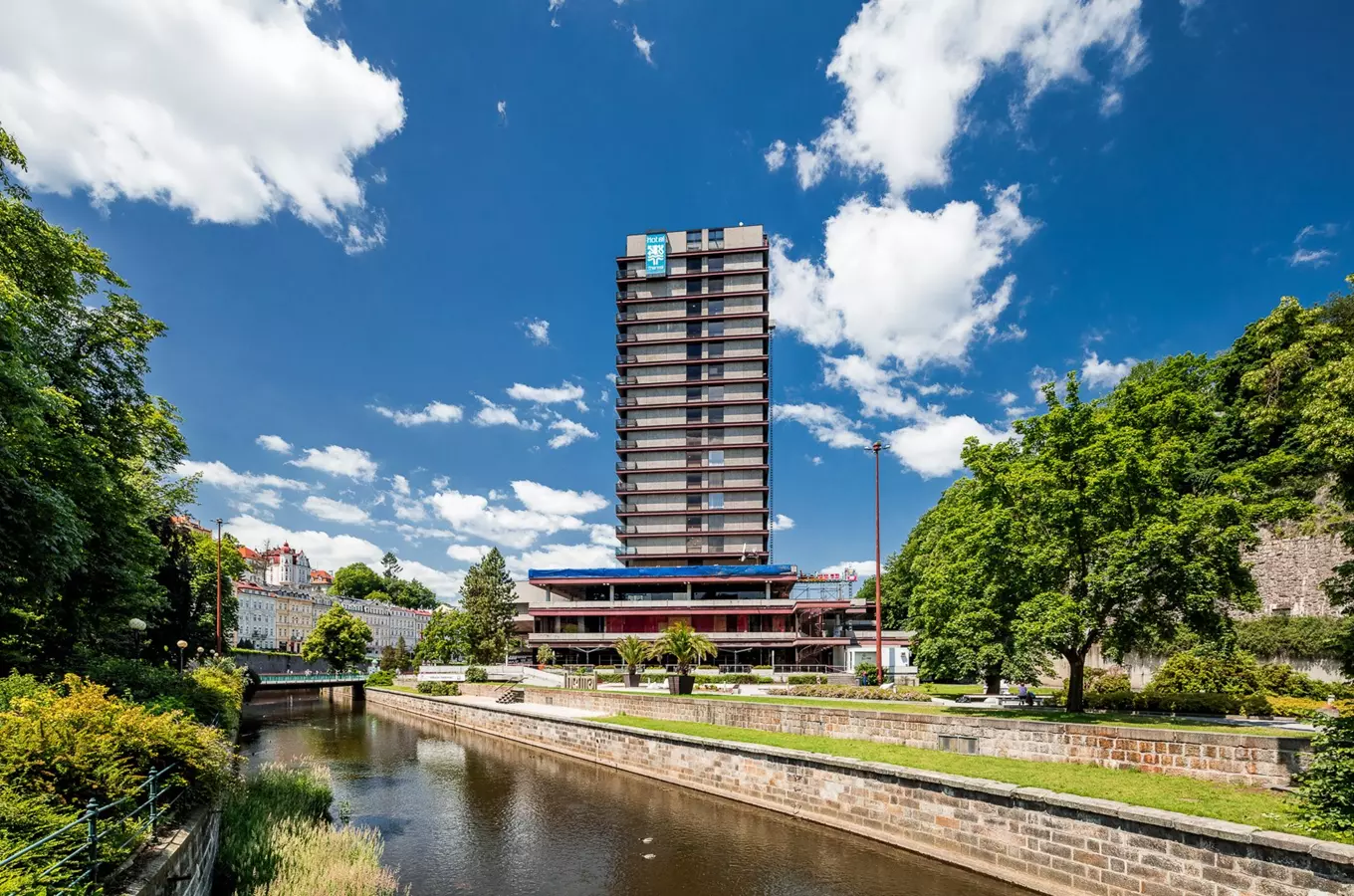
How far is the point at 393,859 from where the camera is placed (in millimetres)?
17078

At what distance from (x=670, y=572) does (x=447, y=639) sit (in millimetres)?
26261

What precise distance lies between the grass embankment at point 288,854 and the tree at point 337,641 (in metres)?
71.0

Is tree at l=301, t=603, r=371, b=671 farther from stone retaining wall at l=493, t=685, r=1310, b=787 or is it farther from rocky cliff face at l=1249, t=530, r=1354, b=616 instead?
rocky cliff face at l=1249, t=530, r=1354, b=616

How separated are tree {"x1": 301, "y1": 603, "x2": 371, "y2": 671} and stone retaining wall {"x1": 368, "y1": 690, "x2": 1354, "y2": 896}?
70.4 metres

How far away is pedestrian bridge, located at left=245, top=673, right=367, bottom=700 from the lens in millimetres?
58625

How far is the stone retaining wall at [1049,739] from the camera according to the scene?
14.8m

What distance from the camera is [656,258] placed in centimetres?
8250

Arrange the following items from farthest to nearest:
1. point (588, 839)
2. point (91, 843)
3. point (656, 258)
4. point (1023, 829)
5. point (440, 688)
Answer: point (656, 258) → point (440, 688) → point (588, 839) → point (1023, 829) → point (91, 843)

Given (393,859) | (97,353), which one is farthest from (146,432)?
(393,859)

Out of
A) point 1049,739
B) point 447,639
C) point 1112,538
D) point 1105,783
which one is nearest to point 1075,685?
point 1049,739

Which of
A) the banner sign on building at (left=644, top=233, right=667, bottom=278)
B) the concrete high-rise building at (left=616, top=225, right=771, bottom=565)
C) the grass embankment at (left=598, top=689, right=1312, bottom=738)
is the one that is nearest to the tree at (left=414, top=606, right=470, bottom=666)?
the concrete high-rise building at (left=616, top=225, right=771, bottom=565)

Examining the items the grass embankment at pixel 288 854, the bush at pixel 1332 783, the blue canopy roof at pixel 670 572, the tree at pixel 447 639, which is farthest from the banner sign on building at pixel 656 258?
the bush at pixel 1332 783

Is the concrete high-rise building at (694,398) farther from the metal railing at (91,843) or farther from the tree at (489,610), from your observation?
the metal railing at (91,843)

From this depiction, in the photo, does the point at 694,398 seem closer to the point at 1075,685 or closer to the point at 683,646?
the point at 683,646
